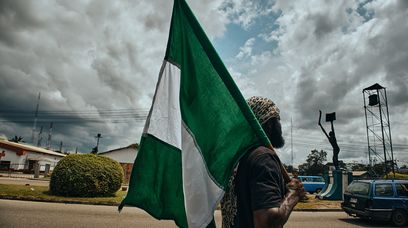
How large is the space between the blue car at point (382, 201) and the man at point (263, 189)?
34.9 ft

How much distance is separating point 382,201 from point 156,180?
1108 centimetres

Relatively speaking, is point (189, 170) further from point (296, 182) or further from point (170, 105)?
point (296, 182)

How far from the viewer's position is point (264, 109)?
2.44 m

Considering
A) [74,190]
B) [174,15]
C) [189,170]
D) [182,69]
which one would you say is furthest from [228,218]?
[74,190]

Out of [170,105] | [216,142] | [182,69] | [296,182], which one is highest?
[182,69]

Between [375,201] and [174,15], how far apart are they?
11.2m

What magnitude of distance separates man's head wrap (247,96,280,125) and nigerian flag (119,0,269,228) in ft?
0.68

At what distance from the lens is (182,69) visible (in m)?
2.68

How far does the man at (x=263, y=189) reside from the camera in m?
1.83

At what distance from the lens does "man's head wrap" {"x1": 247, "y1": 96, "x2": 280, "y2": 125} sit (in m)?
2.41

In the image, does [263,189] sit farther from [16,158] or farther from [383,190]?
[16,158]

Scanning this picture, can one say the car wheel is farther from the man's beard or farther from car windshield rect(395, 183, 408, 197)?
the man's beard

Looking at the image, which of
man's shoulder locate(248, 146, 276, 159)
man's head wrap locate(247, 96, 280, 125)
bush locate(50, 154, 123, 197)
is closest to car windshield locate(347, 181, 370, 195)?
bush locate(50, 154, 123, 197)

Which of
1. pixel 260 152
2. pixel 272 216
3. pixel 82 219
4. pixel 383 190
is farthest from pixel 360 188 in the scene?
pixel 272 216
